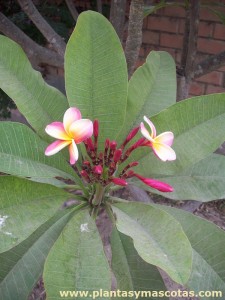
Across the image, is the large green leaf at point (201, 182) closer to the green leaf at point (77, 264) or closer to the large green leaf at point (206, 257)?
the large green leaf at point (206, 257)

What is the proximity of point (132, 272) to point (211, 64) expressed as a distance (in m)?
0.93

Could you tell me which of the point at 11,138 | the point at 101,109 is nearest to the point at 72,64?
the point at 101,109

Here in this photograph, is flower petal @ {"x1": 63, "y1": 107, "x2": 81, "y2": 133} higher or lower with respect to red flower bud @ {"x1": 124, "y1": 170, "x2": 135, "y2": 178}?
higher

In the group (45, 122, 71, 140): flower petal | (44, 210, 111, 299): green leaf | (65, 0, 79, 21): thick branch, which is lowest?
(44, 210, 111, 299): green leaf

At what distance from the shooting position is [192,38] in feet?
4.83

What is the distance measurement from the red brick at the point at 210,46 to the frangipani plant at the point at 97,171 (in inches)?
61.9

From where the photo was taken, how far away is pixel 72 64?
0.94 m

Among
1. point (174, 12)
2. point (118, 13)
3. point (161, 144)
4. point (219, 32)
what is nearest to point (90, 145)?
point (161, 144)

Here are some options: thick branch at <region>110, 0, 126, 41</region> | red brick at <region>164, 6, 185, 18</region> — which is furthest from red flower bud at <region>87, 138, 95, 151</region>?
red brick at <region>164, 6, 185, 18</region>

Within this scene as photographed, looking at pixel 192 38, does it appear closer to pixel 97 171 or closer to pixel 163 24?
pixel 97 171

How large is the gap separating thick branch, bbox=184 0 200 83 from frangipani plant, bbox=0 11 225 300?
18.1 inches

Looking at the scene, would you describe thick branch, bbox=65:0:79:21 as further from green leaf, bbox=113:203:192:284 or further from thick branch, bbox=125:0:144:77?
green leaf, bbox=113:203:192:284

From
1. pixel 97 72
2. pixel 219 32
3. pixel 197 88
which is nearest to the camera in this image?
pixel 97 72

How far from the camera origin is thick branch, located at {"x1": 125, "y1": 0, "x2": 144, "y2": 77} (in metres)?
1.10
